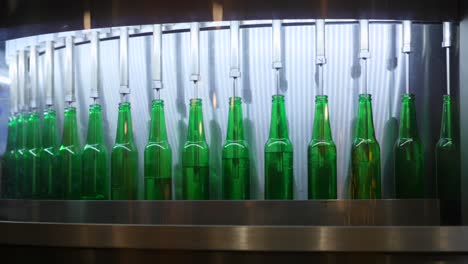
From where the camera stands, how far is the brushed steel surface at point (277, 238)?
60 centimetres

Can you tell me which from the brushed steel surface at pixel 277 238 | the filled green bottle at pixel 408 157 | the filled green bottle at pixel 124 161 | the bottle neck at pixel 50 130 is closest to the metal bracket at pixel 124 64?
the filled green bottle at pixel 124 161

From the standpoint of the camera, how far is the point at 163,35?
92cm

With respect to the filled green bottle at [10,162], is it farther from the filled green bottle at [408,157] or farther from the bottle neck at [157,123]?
the filled green bottle at [408,157]

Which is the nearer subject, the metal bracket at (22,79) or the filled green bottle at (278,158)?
the filled green bottle at (278,158)

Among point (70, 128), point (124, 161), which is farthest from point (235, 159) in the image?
point (70, 128)

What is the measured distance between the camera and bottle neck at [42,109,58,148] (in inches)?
36.2

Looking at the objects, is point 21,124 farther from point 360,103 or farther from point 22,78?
point 360,103

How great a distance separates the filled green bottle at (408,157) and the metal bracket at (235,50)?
24 centimetres

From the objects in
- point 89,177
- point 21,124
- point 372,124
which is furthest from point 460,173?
point 21,124

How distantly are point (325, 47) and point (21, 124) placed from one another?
466mm

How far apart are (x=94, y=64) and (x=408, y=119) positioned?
444 millimetres

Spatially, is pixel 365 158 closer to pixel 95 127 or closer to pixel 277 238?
pixel 277 238

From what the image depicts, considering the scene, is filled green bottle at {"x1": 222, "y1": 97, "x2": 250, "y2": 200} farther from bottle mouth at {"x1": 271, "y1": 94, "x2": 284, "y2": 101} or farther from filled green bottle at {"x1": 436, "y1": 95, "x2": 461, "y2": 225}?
filled green bottle at {"x1": 436, "y1": 95, "x2": 461, "y2": 225}

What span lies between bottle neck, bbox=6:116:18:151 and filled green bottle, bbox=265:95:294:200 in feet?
1.26
